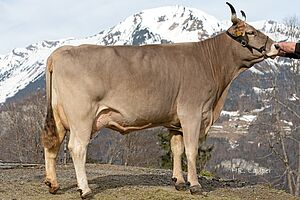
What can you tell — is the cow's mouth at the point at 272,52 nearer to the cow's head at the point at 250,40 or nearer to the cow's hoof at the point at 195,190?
the cow's head at the point at 250,40

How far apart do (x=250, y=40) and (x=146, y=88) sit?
264 cm

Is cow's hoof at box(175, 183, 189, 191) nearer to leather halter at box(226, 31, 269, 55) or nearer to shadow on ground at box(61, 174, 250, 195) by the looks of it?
shadow on ground at box(61, 174, 250, 195)

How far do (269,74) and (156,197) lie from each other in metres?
30.5

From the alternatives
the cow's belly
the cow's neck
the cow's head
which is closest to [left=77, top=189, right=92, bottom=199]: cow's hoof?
the cow's belly

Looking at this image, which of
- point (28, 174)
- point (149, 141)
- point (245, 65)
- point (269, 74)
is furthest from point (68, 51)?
point (149, 141)

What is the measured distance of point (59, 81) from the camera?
10.7 meters

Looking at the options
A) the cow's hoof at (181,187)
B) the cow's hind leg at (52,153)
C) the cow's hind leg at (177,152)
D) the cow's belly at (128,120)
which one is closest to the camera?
the cow's belly at (128,120)

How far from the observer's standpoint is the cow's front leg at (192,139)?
37.1 ft

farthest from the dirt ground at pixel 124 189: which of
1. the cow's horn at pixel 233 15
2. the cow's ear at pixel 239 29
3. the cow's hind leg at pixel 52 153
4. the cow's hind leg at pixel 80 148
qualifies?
the cow's horn at pixel 233 15

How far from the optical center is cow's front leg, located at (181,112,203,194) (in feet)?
37.1

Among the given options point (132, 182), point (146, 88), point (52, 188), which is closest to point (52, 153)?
point (52, 188)

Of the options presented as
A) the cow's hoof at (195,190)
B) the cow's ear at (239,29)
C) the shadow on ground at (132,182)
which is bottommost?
the shadow on ground at (132,182)

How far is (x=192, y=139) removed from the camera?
11.4 metres

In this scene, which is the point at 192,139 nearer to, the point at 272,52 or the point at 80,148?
the point at 80,148
